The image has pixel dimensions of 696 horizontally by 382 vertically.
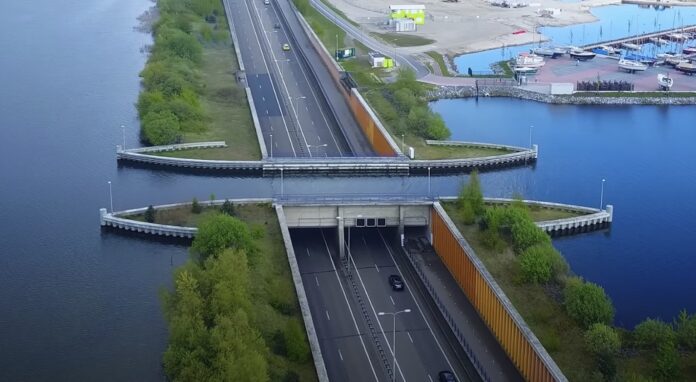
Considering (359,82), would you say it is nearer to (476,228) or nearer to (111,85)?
(111,85)

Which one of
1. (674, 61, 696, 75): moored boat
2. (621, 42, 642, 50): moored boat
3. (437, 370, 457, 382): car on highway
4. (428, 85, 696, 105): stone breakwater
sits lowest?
(437, 370, 457, 382): car on highway

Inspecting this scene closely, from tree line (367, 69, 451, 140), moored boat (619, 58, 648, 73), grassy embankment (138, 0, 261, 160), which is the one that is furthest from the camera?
moored boat (619, 58, 648, 73)

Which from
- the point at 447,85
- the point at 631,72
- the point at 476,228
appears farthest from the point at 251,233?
the point at 631,72

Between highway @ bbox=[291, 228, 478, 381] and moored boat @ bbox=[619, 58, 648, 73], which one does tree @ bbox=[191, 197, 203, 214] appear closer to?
highway @ bbox=[291, 228, 478, 381]

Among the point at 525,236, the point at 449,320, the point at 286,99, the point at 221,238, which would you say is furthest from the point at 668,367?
the point at 286,99

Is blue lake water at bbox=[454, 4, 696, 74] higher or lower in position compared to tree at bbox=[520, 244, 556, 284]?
higher

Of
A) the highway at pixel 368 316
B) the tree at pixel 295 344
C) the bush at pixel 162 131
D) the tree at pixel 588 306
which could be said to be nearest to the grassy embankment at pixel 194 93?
the bush at pixel 162 131

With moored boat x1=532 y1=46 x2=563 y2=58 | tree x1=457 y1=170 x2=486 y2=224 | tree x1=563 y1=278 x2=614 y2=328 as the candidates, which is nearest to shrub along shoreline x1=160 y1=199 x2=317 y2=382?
tree x1=457 y1=170 x2=486 y2=224
